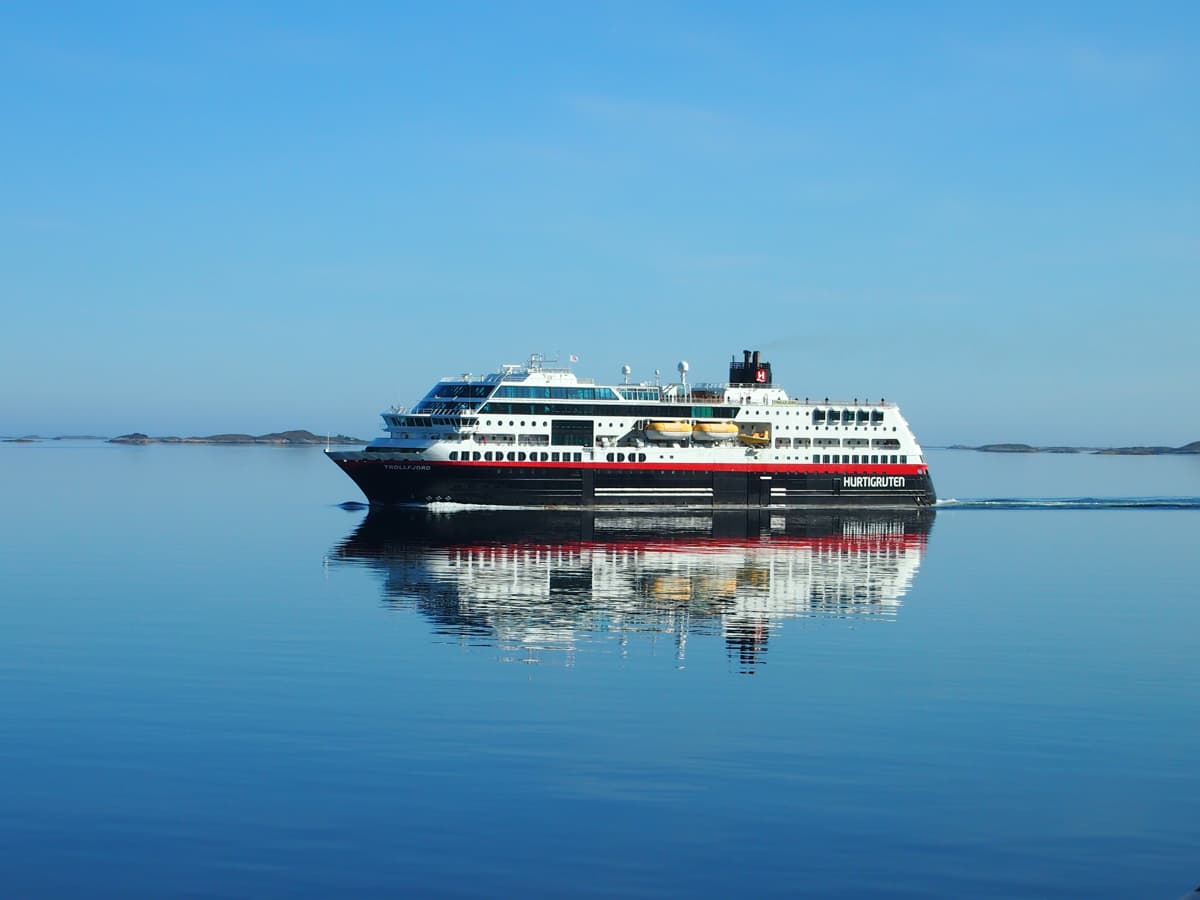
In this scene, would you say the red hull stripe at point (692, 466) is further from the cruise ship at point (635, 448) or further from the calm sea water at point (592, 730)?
the calm sea water at point (592, 730)

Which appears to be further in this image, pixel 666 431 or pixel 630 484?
pixel 666 431

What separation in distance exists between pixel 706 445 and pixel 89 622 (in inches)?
2375

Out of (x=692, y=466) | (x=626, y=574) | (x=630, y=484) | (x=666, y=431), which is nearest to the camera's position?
(x=626, y=574)

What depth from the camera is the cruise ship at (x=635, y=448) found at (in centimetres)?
8981

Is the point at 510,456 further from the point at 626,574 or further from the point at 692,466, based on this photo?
the point at 626,574

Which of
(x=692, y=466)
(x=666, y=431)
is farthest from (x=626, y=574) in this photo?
(x=666, y=431)

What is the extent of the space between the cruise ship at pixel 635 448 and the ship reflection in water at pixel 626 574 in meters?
2.44

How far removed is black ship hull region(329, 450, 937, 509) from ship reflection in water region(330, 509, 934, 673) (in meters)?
1.43

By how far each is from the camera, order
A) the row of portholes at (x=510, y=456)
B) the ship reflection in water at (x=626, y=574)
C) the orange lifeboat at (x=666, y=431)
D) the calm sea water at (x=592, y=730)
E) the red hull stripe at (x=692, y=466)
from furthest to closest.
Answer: the orange lifeboat at (x=666, y=431) < the red hull stripe at (x=692, y=466) < the row of portholes at (x=510, y=456) < the ship reflection in water at (x=626, y=574) < the calm sea water at (x=592, y=730)

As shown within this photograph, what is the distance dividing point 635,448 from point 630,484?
279 cm

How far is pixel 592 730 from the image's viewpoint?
27.4m

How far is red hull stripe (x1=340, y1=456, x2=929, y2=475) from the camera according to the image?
8931 cm

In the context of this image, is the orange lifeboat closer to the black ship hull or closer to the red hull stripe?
the red hull stripe

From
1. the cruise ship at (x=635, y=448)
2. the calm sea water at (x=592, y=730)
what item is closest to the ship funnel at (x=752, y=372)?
the cruise ship at (x=635, y=448)
